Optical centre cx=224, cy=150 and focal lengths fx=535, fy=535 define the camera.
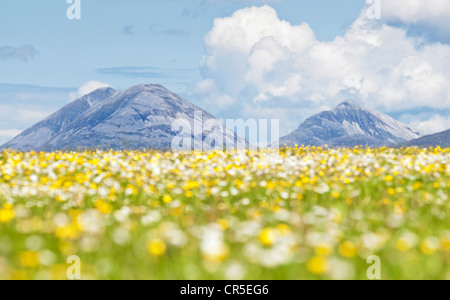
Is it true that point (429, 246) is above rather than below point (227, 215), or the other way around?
below

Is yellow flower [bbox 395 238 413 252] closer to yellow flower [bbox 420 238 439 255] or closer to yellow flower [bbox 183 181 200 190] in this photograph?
yellow flower [bbox 420 238 439 255]

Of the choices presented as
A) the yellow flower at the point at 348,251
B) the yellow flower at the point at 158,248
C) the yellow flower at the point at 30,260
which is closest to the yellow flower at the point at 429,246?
the yellow flower at the point at 348,251

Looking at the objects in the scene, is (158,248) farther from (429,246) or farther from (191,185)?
(191,185)

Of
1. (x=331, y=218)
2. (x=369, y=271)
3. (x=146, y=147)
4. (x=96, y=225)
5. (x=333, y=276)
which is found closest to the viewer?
(x=333, y=276)

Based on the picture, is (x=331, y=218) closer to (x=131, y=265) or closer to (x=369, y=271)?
(x=369, y=271)

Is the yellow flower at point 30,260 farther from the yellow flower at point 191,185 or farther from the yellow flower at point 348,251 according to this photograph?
the yellow flower at point 191,185

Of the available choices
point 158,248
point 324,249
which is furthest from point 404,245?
point 158,248

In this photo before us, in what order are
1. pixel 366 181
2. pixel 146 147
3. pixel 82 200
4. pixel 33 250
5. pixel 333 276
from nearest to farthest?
pixel 333 276 < pixel 33 250 < pixel 82 200 < pixel 366 181 < pixel 146 147

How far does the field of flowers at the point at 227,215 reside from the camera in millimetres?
5316

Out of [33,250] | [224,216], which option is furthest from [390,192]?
[33,250]

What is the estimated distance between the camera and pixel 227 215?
8180mm
